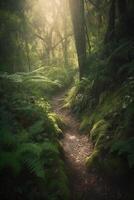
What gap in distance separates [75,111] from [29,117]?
4.08 m

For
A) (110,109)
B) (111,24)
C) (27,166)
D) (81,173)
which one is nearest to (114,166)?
(81,173)

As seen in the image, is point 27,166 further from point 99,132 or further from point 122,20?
point 122,20

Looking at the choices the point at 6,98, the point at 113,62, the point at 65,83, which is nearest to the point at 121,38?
the point at 113,62

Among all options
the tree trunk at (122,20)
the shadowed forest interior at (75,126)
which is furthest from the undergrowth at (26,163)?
the tree trunk at (122,20)

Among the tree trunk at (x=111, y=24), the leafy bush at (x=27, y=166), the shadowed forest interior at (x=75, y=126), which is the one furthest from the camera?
the tree trunk at (x=111, y=24)

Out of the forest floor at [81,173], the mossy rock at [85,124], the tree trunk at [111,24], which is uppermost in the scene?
the tree trunk at [111,24]

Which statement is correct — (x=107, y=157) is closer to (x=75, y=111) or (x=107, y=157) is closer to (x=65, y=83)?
(x=75, y=111)

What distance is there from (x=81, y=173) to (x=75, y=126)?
332 cm

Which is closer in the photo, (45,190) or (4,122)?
(45,190)

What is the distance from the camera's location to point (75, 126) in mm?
10148

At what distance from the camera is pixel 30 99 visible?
954cm

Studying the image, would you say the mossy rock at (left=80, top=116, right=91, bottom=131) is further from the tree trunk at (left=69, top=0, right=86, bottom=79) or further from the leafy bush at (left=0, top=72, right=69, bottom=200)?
the tree trunk at (left=69, top=0, right=86, bottom=79)

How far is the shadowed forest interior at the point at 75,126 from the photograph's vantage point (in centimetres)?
552

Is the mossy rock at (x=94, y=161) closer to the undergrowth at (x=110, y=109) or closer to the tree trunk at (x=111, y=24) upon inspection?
the undergrowth at (x=110, y=109)
